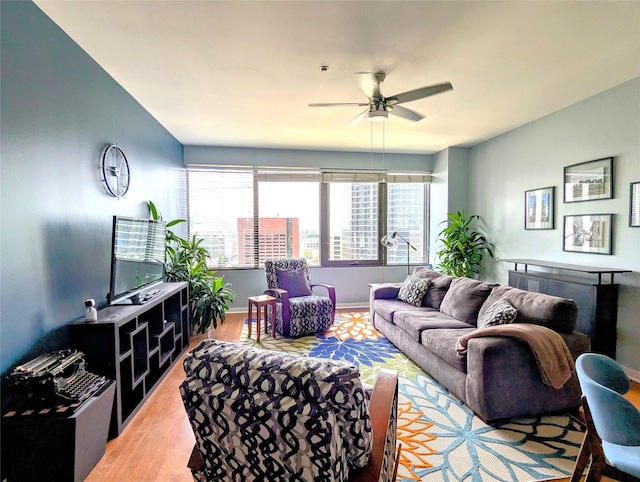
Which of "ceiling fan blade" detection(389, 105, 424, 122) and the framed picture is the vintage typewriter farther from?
the framed picture

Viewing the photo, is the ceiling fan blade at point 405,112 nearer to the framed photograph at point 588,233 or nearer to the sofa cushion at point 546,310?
the sofa cushion at point 546,310

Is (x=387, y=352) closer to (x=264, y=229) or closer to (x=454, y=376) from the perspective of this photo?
(x=454, y=376)

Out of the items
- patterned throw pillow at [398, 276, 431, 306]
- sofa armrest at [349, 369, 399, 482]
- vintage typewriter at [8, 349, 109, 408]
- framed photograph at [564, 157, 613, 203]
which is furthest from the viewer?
patterned throw pillow at [398, 276, 431, 306]

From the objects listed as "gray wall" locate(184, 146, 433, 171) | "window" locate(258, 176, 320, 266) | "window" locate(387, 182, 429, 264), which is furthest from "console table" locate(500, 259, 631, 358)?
"window" locate(258, 176, 320, 266)

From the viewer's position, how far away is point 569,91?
119 inches

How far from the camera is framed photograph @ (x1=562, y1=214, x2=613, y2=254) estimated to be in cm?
303

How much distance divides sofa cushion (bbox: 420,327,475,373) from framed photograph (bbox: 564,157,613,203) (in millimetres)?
1929

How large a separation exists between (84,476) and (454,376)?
2446 millimetres

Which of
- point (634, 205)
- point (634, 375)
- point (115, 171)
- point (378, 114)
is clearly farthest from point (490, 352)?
point (115, 171)

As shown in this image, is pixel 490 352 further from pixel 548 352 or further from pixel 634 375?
pixel 634 375

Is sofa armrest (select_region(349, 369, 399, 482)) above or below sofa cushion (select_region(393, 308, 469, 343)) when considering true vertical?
above

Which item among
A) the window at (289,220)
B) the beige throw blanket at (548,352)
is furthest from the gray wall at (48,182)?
the beige throw blanket at (548,352)

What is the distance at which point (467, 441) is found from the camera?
6.46 ft

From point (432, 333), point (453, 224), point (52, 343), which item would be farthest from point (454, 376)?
point (453, 224)
